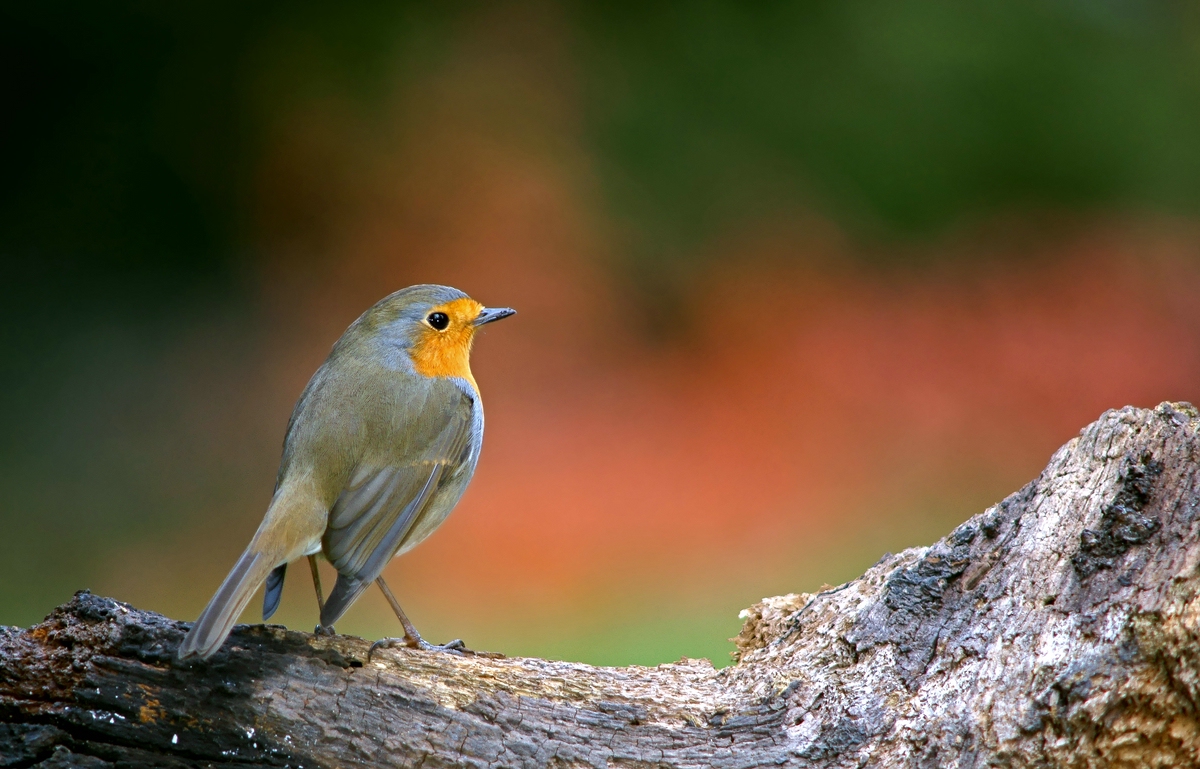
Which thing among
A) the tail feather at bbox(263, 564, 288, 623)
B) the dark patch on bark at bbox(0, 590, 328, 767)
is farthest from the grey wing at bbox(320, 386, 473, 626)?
the dark patch on bark at bbox(0, 590, 328, 767)

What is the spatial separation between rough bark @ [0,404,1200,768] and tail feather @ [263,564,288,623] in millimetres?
127

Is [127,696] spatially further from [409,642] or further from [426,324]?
[426,324]

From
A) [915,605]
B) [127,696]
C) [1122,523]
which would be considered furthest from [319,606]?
[1122,523]

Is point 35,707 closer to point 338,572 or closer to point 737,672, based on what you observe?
point 338,572

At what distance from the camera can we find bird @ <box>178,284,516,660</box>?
2.71 m

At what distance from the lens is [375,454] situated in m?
3.02

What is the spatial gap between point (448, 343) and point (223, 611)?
4.44 feet

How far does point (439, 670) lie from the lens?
101 inches

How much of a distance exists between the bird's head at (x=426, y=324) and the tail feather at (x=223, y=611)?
39.3 inches

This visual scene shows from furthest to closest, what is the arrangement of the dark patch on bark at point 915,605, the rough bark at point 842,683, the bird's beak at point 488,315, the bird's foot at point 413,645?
the bird's beak at point 488,315 → the bird's foot at point 413,645 → the dark patch on bark at point 915,605 → the rough bark at point 842,683

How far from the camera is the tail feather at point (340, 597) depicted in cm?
263

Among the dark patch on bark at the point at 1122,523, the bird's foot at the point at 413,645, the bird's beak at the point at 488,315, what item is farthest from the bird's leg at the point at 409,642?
the dark patch on bark at the point at 1122,523

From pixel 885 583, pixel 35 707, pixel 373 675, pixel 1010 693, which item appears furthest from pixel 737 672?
pixel 35 707

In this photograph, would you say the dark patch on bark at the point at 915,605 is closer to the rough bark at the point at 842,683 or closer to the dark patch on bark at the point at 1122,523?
the rough bark at the point at 842,683
